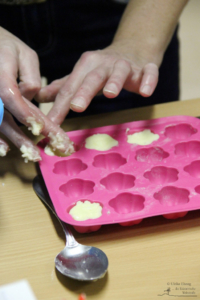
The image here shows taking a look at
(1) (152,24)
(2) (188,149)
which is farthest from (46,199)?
(1) (152,24)

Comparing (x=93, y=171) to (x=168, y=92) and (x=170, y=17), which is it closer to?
(x=170, y=17)

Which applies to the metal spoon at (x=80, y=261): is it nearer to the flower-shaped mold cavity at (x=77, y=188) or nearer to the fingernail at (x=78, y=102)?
the flower-shaped mold cavity at (x=77, y=188)

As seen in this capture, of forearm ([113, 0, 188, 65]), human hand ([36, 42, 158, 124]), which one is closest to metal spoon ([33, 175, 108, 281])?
human hand ([36, 42, 158, 124])

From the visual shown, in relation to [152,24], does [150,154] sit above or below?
below

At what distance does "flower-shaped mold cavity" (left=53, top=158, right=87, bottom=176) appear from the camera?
34.8 inches

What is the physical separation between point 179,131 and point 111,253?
49cm

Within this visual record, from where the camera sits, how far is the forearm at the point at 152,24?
1169 mm

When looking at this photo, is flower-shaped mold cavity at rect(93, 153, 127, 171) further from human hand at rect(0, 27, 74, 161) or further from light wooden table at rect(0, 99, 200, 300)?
light wooden table at rect(0, 99, 200, 300)

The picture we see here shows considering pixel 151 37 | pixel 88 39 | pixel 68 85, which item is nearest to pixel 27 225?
Answer: pixel 68 85

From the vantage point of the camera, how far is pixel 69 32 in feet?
4.41

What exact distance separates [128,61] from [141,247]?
0.61 metres

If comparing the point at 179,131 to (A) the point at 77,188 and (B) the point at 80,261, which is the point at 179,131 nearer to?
(A) the point at 77,188

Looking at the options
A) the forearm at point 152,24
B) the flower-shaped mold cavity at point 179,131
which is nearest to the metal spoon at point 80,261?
the flower-shaped mold cavity at point 179,131

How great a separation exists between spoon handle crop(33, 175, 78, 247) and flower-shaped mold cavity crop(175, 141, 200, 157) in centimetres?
36
